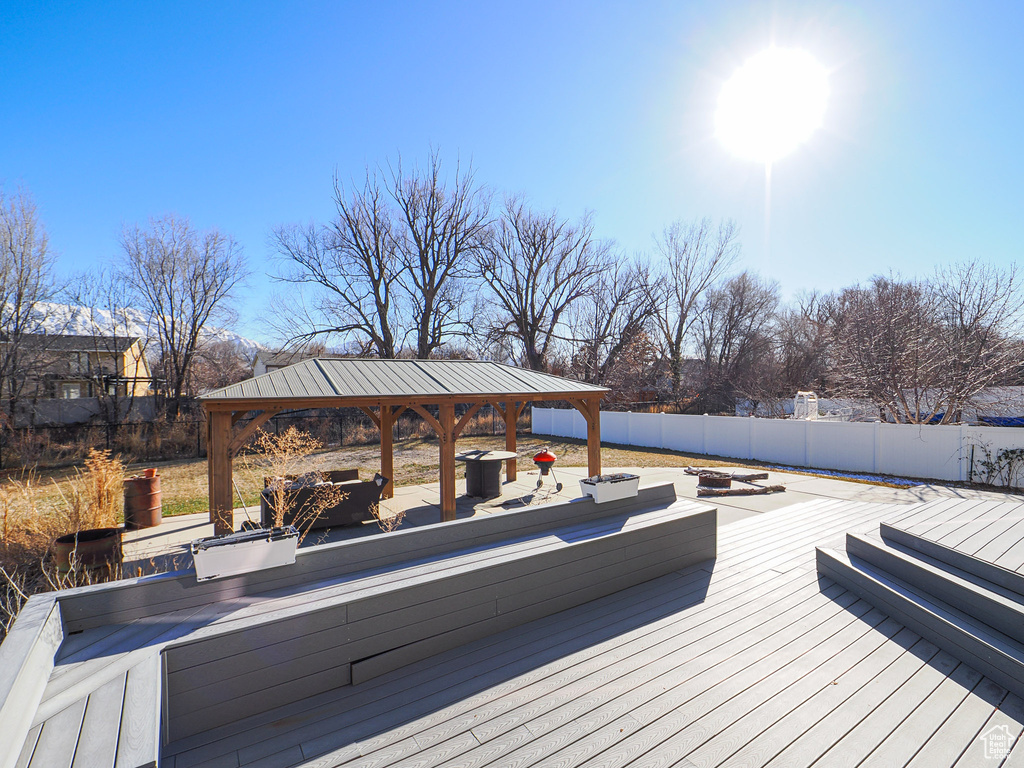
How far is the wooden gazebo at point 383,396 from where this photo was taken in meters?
5.37

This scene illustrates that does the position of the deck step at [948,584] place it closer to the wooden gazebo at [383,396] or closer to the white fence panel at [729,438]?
the wooden gazebo at [383,396]

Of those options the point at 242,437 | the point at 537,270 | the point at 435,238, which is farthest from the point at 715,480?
the point at 435,238

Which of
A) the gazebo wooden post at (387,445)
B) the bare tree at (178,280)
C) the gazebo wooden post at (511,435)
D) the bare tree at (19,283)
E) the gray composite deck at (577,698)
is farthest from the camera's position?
the bare tree at (178,280)

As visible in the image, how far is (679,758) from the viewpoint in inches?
80.8

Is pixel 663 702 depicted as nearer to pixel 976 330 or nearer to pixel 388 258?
pixel 976 330

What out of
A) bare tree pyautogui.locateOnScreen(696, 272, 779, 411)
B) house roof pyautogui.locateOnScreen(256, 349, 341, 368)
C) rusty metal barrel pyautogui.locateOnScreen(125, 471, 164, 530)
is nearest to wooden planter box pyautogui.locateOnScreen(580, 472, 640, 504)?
rusty metal barrel pyautogui.locateOnScreen(125, 471, 164, 530)

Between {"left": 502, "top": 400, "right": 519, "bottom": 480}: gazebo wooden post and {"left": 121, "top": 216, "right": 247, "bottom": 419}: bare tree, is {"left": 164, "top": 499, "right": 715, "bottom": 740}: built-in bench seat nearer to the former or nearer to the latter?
{"left": 502, "top": 400, "right": 519, "bottom": 480}: gazebo wooden post

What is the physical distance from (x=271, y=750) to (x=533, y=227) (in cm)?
2379

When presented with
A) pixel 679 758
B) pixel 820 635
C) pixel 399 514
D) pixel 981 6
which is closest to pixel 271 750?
pixel 679 758

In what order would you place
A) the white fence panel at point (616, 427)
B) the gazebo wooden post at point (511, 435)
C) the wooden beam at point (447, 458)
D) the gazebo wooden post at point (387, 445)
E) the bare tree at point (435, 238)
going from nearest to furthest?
1. the wooden beam at point (447, 458)
2. the gazebo wooden post at point (387, 445)
3. the gazebo wooden post at point (511, 435)
4. the white fence panel at point (616, 427)
5. the bare tree at point (435, 238)

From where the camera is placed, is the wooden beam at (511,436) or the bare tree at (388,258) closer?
the wooden beam at (511,436)

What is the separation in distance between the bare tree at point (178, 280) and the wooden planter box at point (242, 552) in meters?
18.0

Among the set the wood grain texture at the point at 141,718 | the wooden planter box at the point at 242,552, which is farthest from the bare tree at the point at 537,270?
the wood grain texture at the point at 141,718

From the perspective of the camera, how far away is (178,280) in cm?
1839
